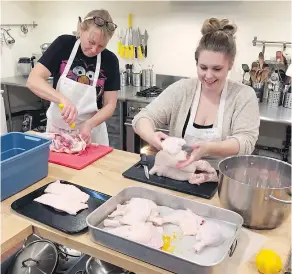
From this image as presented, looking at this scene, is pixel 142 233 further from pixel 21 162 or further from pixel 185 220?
pixel 21 162

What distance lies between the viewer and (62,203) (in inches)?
43.4

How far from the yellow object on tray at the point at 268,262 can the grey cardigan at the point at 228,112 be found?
568 mm

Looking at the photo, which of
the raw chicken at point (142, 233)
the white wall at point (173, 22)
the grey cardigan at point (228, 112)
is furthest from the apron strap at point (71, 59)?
the white wall at point (173, 22)

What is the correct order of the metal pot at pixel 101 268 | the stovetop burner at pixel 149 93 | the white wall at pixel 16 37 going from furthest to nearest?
the white wall at pixel 16 37, the stovetop burner at pixel 149 93, the metal pot at pixel 101 268

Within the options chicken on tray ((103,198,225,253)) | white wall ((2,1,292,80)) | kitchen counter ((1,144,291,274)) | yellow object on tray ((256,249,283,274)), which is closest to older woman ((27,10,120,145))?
kitchen counter ((1,144,291,274))

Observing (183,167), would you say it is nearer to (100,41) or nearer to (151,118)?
(151,118)

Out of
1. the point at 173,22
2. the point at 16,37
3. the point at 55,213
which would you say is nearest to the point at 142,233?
the point at 55,213

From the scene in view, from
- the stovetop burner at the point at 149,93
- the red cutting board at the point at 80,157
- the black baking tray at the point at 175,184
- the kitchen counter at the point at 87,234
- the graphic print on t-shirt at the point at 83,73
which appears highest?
the graphic print on t-shirt at the point at 83,73

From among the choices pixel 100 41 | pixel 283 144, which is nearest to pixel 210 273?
pixel 100 41

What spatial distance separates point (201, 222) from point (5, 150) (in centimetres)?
81

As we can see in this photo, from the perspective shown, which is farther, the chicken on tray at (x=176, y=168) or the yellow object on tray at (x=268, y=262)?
the chicken on tray at (x=176, y=168)

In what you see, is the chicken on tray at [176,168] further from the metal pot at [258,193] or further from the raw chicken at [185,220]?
the raw chicken at [185,220]

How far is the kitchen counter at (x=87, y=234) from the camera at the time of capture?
89 cm

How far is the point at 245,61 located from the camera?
9.17 feet
